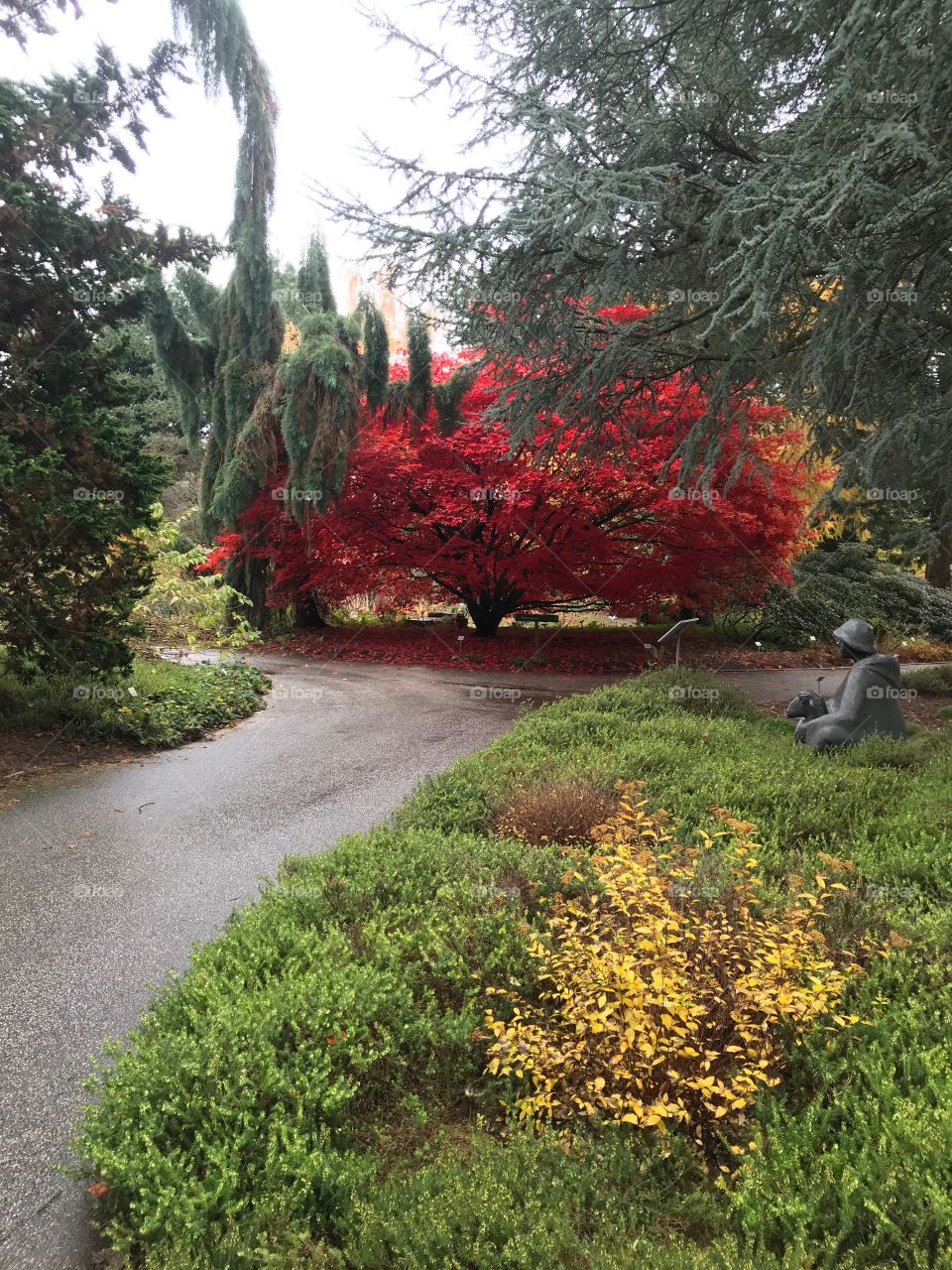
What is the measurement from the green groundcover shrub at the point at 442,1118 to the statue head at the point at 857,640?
8.86 ft

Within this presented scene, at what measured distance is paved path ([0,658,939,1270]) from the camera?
8.13ft

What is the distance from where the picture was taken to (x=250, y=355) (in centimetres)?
1420

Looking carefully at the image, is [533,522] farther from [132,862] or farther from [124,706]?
[132,862]

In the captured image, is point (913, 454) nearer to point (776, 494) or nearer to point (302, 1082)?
point (776, 494)

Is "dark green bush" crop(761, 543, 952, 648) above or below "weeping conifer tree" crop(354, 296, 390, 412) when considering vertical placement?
below

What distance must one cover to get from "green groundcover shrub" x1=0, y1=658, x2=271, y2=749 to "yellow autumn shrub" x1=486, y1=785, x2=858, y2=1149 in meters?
5.59

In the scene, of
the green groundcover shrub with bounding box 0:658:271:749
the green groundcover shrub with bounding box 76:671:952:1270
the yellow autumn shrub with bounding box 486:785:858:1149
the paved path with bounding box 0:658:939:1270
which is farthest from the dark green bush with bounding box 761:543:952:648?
the yellow autumn shrub with bounding box 486:785:858:1149

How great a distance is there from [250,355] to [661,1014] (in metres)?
14.4

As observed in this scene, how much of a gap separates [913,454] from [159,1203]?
647 centimetres

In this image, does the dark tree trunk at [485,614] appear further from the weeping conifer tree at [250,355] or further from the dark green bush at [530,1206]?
the dark green bush at [530,1206]

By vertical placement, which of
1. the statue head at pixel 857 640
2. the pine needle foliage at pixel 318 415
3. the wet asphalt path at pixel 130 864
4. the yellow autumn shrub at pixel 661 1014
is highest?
the pine needle foliage at pixel 318 415

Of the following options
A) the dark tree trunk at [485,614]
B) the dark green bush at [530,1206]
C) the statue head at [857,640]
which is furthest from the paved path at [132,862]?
the dark tree trunk at [485,614]

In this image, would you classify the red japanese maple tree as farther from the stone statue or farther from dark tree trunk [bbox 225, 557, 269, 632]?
the stone statue

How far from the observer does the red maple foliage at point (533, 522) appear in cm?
1080
